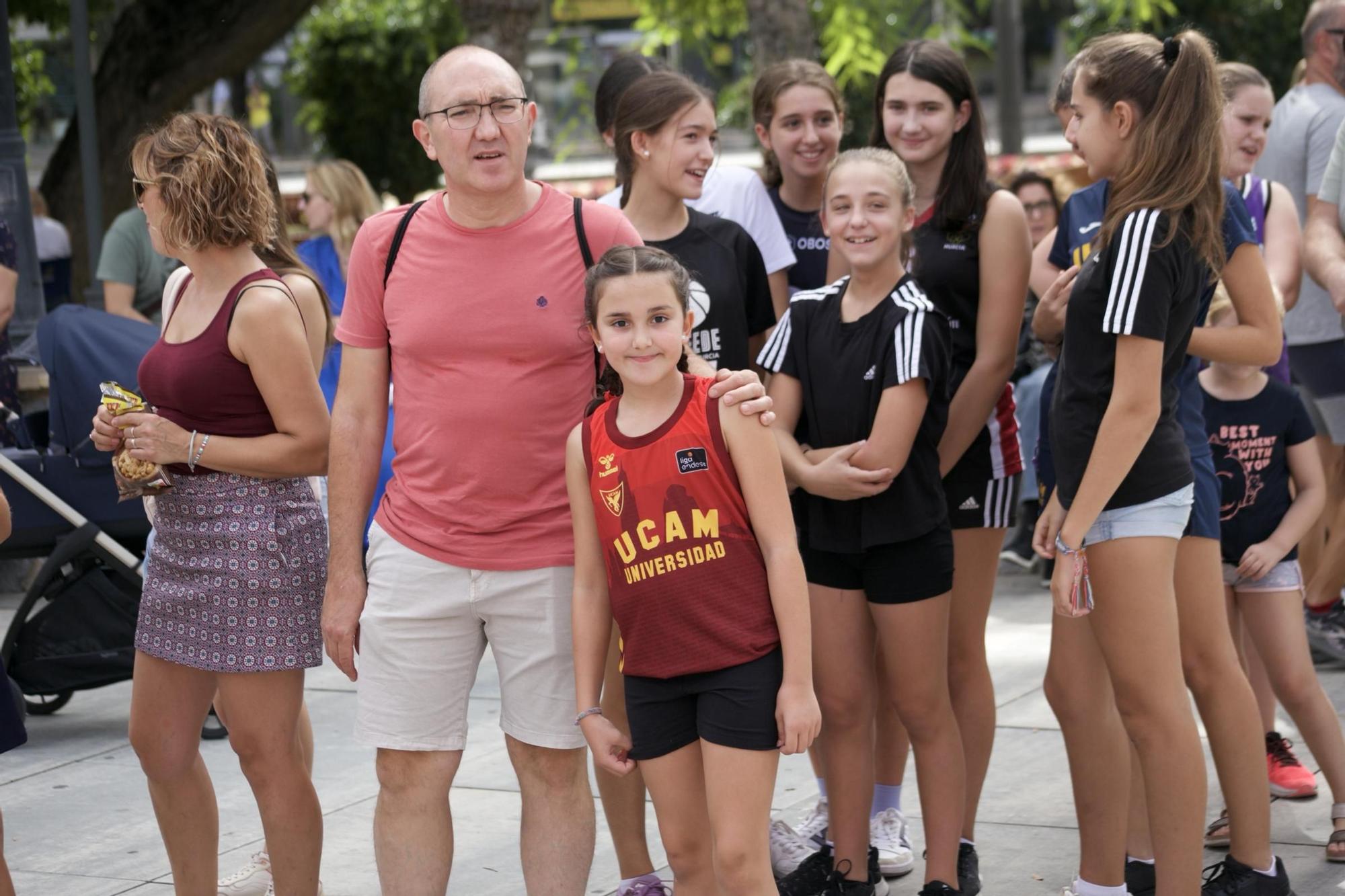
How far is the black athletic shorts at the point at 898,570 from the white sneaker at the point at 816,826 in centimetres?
89

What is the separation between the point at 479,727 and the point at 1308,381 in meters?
3.27

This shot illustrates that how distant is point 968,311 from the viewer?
412 centimetres

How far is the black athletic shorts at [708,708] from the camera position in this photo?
10.2 feet

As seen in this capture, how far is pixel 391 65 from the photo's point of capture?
19188mm

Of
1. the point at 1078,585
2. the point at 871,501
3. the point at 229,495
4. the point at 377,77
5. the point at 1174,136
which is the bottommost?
the point at 1078,585

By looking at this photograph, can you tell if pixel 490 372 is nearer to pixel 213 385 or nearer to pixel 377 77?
pixel 213 385

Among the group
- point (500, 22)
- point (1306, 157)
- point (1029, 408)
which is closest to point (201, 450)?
point (1306, 157)

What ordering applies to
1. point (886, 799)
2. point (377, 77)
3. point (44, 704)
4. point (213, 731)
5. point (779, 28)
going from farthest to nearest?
point (377, 77)
point (779, 28)
point (44, 704)
point (213, 731)
point (886, 799)

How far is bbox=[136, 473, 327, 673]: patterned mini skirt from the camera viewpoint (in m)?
3.53

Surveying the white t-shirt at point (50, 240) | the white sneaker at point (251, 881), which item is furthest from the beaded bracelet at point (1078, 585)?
the white t-shirt at point (50, 240)

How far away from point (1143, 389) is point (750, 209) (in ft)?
4.69

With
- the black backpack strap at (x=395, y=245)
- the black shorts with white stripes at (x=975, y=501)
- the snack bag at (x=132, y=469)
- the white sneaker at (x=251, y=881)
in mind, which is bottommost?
the white sneaker at (x=251, y=881)

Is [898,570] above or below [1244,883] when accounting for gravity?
above

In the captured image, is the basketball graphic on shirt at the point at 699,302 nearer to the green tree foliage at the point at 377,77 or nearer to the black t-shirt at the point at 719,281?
the black t-shirt at the point at 719,281
